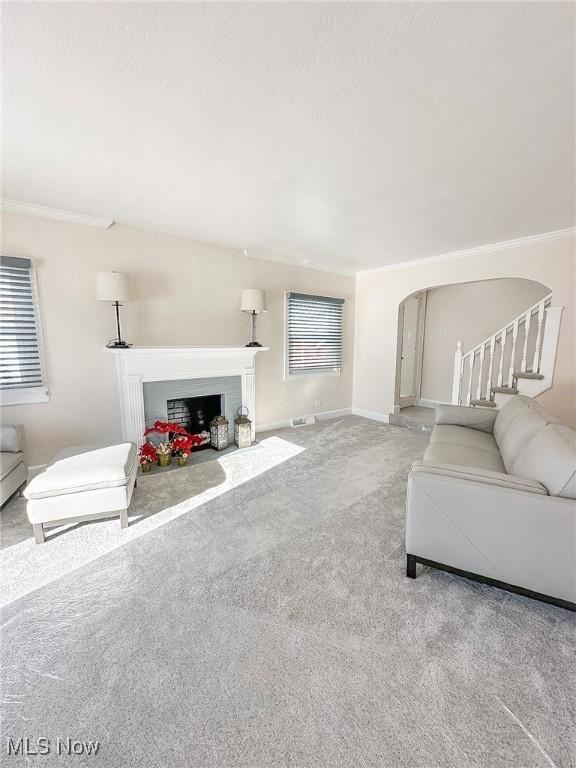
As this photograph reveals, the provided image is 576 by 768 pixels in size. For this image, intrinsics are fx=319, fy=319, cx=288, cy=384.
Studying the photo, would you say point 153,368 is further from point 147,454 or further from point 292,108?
point 292,108

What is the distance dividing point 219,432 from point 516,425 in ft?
9.53

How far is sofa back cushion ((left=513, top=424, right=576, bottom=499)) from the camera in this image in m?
1.50

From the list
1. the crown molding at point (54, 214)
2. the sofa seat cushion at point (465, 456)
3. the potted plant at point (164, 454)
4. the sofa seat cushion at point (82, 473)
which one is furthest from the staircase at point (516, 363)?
the crown molding at point (54, 214)

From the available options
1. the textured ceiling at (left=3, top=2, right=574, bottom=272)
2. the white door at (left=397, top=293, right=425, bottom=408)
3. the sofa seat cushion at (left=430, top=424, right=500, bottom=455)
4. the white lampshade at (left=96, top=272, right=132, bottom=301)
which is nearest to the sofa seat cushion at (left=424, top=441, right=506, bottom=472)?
the sofa seat cushion at (left=430, top=424, right=500, bottom=455)

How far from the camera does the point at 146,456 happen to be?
318cm

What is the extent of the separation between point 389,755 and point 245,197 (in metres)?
3.15

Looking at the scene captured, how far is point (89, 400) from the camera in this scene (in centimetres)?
316

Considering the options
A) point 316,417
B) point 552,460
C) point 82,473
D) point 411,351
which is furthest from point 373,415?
point 82,473

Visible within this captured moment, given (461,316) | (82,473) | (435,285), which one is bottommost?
(82,473)

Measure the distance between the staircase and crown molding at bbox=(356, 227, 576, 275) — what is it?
621 mm

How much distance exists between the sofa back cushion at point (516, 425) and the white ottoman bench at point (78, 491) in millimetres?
2613

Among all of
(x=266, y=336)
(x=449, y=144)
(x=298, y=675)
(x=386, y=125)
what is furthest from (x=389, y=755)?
(x=266, y=336)

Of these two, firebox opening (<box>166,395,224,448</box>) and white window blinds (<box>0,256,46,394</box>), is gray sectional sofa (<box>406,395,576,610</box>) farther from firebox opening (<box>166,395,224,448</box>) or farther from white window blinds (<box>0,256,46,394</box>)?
white window blinds (<box>0,256,46,394</box>)

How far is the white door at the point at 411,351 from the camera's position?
543 cm
